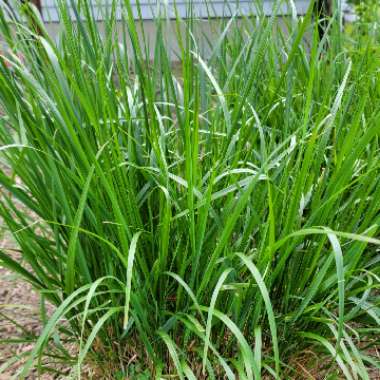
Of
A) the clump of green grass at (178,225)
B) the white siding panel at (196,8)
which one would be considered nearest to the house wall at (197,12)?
the white siding panel at (196,8)

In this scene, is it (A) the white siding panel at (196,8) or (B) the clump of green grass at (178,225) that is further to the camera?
(A) the white siding panel at (196,8)

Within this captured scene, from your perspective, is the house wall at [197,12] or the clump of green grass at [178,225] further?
the house wall at [197,12]

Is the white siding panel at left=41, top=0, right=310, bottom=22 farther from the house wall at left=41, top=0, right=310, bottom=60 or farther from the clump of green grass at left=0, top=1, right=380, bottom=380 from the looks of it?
the clump of green grass at left=0, top=1, right=380, bottom=380

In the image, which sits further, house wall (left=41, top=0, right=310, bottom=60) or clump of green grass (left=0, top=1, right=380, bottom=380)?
house wall (left=41, top=0, right=310, bottom=60)

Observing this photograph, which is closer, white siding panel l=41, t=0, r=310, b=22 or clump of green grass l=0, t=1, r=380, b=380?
clump of green grass l=0, t=1, r=380, b=380

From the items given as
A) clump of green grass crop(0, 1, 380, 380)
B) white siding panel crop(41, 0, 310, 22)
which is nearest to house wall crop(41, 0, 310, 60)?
white siding panel crop(41, 0, 310, 22)

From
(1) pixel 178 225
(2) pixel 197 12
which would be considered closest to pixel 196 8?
(2) pixel 197 12

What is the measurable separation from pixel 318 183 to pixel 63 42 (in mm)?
868

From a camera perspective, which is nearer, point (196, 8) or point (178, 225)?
point (178, 225)

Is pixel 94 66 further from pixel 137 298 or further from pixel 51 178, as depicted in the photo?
pixel 137 298

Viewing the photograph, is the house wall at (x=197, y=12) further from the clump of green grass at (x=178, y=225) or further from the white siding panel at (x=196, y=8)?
the clump of green grass at (x=178, y=225)

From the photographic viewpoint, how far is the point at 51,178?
5.22 feet

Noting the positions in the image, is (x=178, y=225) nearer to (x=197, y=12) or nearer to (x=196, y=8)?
(x=196, y=8)

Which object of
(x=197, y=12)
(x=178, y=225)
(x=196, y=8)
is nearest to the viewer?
(x=178, y=225)
